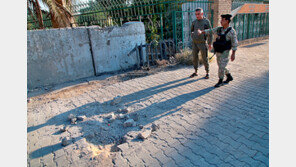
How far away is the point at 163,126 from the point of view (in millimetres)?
2934

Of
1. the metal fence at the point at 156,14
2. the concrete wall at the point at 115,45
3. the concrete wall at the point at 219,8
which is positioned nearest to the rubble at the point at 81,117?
the concrete wall at the point at 115,45

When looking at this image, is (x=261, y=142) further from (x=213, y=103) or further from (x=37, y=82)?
(x=37, y=82)

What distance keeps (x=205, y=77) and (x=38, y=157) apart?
4255 mm

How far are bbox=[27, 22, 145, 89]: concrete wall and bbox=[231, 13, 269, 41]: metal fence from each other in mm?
6571

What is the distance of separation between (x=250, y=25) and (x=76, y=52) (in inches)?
417

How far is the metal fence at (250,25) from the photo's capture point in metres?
10.3

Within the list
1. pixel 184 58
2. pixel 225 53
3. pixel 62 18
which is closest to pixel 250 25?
pixel 184 58

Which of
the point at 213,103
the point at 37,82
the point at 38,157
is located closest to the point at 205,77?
the point at 213,103

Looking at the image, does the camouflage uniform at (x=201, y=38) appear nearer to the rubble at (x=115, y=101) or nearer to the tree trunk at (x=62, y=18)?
the rubble at (x=115, y=101)

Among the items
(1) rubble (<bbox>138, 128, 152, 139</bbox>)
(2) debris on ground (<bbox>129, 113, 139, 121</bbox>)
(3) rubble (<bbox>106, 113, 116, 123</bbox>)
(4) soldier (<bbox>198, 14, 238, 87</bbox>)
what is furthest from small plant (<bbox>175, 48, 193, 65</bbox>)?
(1) rubble (<bbox>138, 128, 152, 139</bbox>)

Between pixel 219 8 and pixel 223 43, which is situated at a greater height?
pixel 219 8

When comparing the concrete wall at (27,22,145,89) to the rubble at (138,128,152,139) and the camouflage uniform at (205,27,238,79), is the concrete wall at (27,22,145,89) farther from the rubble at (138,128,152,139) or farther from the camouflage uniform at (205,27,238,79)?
the rubble at (138,128,152,139)

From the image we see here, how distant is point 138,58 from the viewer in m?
6.50

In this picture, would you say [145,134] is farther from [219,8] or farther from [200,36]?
[219,8]
